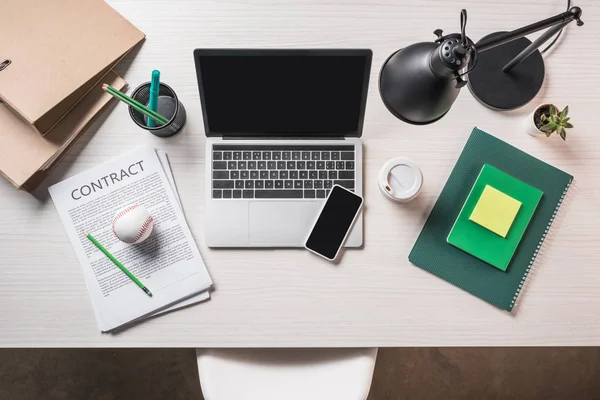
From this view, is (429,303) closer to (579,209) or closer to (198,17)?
(579,209)

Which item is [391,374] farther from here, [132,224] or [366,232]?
[132,224]

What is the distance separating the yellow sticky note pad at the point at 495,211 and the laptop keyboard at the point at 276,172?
257 millimetres

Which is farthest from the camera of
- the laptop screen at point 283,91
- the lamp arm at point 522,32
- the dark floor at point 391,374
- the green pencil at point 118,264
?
the dark floor at point 391,374

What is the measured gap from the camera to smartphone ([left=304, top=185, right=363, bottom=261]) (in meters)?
0.89

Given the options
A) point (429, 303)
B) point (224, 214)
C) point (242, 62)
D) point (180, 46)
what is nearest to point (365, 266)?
point (429, 303)

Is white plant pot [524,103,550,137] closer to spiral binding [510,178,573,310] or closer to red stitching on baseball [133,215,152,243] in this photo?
spiral binding [510,178,573,310]

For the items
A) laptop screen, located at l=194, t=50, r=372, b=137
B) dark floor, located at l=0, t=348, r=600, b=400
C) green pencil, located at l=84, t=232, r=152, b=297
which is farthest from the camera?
dark floor, located at l=0, t=348, r=600, b=400

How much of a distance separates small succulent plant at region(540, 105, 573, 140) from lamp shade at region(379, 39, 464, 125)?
11.3 inches

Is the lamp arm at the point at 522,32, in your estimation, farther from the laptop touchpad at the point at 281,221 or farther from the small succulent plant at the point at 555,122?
the laptop touchpad at the point at 281,221

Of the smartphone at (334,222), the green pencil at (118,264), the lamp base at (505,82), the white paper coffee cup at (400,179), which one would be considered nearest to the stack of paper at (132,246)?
the green pencil at (118,264)

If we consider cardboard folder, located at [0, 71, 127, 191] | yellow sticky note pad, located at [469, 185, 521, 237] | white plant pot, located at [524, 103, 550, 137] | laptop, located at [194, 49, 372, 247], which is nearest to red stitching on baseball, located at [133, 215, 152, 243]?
laptop, located at [194, 49, 372, 247]

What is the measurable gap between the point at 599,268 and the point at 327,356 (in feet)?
1.91

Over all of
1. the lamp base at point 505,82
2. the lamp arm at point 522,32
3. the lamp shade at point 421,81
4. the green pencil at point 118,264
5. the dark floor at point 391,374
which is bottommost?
the dark floor at point 391,374

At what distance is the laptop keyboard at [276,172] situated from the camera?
2.96 feet
